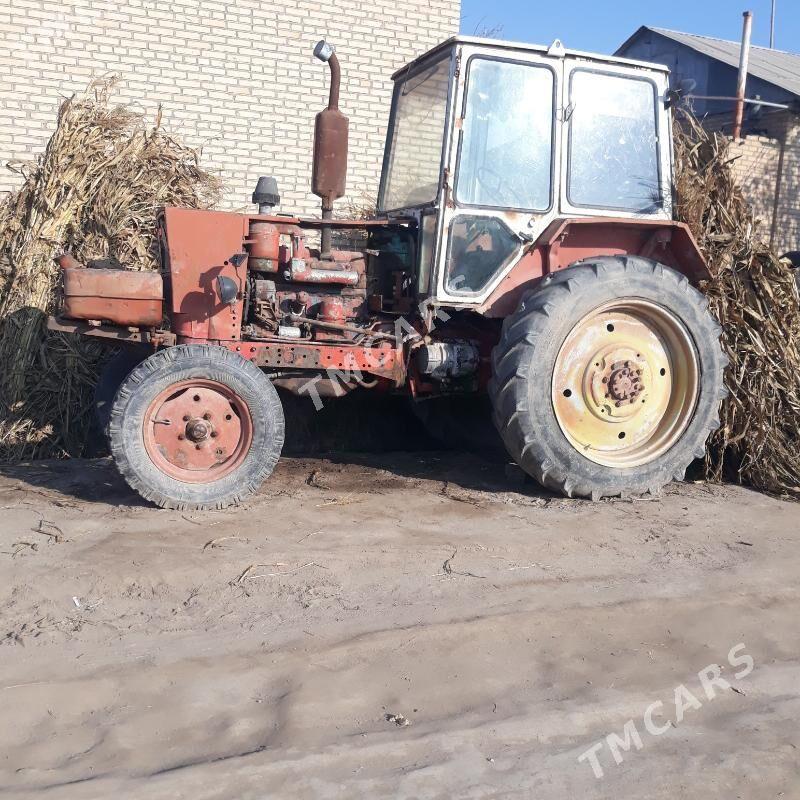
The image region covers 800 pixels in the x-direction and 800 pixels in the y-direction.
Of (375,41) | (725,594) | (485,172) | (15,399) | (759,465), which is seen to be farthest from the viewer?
(375,41)

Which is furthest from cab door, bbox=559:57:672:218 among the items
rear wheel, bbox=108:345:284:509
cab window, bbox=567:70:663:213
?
rear wheel, bbox=108:345:284:509

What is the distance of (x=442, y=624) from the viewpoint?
3.33 metres

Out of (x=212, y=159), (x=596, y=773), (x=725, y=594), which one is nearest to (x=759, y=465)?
(x=725, y=594)

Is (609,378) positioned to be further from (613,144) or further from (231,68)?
(231,68)

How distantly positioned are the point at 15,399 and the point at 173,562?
305 centimetres

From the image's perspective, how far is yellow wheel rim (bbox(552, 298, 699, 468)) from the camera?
5066 mm

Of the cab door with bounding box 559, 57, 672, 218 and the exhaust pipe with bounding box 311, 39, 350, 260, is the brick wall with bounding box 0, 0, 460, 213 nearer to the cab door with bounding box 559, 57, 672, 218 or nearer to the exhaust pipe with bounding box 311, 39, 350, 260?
the exhaust pipe with bounding box 311, 39, 350, 260

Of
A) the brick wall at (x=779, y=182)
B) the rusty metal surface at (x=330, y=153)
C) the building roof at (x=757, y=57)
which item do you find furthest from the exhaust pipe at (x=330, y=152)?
the building roof at (x=757, y=57)

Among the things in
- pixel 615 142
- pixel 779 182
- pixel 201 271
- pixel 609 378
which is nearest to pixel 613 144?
pixel 615 142

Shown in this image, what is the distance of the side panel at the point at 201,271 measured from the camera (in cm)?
484

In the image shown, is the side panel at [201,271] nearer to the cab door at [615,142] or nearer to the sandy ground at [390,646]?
the sandy ground at [390,646]

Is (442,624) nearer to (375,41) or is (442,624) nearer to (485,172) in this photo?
(485,172)

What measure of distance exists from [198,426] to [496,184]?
2.12 m

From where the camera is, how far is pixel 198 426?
462 cm
